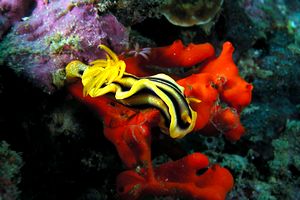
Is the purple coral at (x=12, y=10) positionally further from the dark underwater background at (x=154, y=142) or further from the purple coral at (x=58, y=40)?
the purple coral at (x=58, y=40)

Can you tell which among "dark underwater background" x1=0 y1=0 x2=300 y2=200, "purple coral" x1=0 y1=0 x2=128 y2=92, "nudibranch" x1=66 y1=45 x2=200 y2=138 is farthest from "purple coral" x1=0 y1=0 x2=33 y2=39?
"nudibranch" x1=66 y1=45 x2=200 y2=138

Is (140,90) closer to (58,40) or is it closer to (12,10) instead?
(58,40)

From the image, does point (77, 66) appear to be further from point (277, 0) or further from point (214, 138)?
point (277, 0)

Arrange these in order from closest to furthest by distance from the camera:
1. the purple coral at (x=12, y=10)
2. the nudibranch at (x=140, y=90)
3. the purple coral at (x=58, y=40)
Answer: the nudibranch at (x=140, y=90), the purple coral at (x=58, y=40), the purple coral at (x=12, y=10)

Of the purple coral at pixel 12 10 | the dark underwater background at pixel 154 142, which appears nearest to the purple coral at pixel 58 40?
the dark underwater background at pixel 154 142

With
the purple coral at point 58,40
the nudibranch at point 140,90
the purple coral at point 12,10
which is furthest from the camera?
the purple coral at point 12,10

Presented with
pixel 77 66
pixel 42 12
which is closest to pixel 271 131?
pixel 77 66
